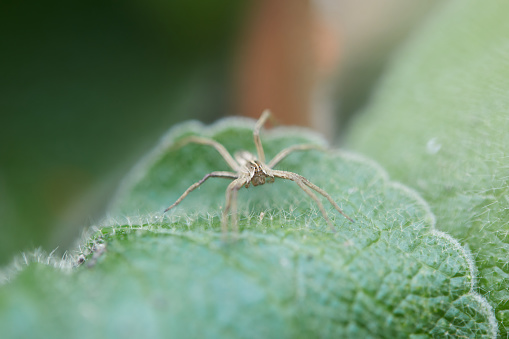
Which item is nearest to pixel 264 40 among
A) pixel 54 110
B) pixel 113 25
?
pixel 113 25

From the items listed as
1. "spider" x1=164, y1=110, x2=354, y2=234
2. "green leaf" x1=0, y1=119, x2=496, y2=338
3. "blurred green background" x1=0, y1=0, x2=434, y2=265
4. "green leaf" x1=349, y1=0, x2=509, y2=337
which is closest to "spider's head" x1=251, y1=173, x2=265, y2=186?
"spider" x1=164, y1=110, x2=354, y2=234

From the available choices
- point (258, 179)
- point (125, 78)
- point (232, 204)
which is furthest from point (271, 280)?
point (125, 78)

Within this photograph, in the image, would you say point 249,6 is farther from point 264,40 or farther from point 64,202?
point 64,202

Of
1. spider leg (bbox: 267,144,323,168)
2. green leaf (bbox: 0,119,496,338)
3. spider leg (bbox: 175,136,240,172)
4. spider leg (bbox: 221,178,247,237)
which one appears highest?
spider leg (bbox: 175,136,240,172)

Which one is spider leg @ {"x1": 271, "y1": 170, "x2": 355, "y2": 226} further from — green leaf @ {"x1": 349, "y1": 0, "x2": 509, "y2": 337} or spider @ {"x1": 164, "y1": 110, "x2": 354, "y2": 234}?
green leaf @ {"x1": 349, "y1": 0, "x2": 509, "y2": 337}

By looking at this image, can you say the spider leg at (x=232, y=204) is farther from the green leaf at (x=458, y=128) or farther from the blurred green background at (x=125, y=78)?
the blurred green background at (x=125, y=78)
